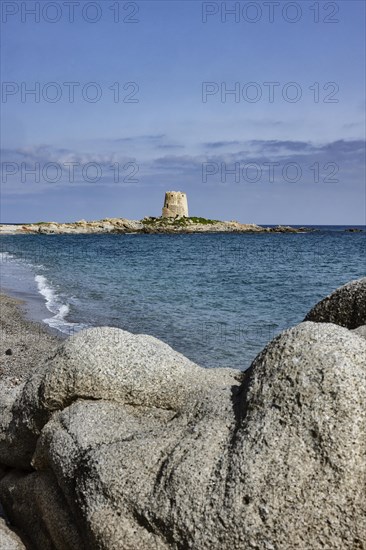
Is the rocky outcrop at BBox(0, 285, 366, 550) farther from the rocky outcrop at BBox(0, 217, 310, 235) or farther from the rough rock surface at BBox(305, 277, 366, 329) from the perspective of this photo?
the rocky outcrop at BBox(0, 217, 310, 235)

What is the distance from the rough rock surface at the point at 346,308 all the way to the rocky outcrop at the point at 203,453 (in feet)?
9.59

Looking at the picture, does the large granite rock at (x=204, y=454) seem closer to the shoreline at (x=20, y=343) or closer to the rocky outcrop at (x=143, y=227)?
the shoreline at (x=20, y=343)

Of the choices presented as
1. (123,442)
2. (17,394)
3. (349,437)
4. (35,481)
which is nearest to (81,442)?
(123,442)

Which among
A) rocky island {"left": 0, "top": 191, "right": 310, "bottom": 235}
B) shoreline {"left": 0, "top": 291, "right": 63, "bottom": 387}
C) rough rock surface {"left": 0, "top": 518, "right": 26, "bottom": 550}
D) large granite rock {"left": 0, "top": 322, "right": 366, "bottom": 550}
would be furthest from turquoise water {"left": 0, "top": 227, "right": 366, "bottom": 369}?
rocky island {"left": 0, "top": 191, "right": 310, "bottom": 235}

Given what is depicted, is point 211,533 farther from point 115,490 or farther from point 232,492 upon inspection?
point 115,490

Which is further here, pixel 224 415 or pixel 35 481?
pixel 35 481

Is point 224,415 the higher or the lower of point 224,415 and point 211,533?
the higher

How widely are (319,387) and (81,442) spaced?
2280mm

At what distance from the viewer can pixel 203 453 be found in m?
5.01

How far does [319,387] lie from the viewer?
4.84 m

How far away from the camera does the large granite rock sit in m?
4.60

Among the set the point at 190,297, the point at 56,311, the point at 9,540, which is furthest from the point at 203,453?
the point at 190,297

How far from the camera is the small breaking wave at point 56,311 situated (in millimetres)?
20000

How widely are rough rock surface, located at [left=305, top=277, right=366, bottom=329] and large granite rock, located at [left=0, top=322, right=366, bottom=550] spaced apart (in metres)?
2.99
